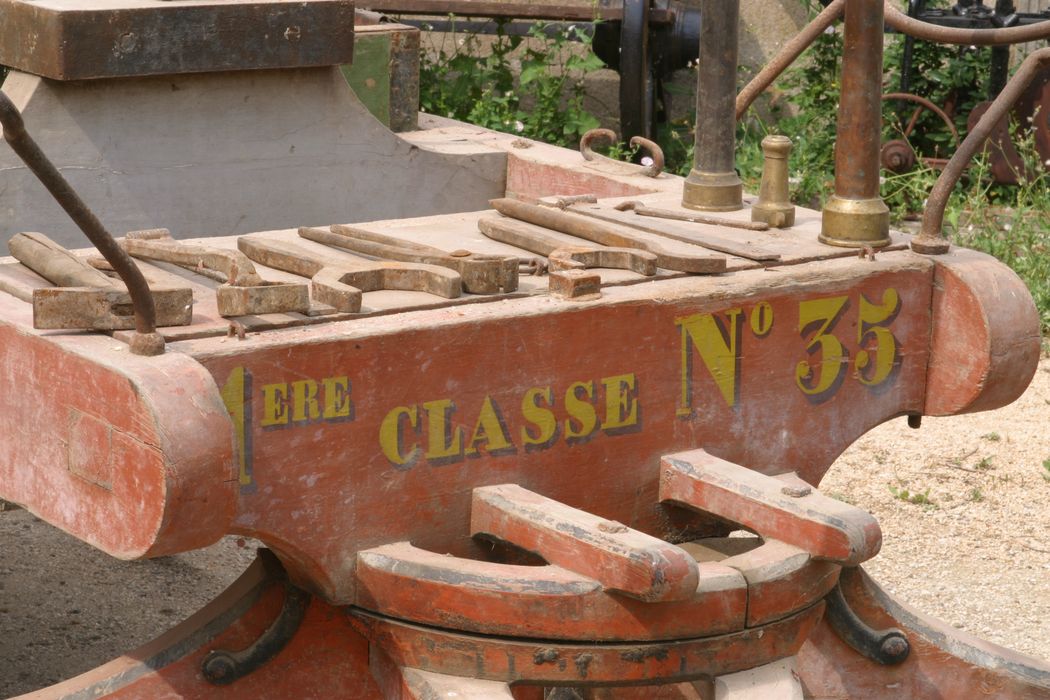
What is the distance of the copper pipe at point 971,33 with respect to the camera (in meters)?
2.79

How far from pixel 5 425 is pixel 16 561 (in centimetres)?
185

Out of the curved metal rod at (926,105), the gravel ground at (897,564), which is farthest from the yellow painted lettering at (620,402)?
the curved metal rod at (926,105)

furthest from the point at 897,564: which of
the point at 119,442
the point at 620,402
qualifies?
the point at 119,442

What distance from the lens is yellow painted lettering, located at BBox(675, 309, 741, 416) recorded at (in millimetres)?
2479

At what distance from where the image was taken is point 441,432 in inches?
90.0

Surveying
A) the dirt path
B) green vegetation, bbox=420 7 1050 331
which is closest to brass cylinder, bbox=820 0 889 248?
the dirt path

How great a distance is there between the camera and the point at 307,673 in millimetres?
2424

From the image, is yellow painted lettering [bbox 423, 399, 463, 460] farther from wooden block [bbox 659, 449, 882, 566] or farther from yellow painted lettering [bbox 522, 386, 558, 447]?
wooden block [bbox 659, 449, 882, 566]

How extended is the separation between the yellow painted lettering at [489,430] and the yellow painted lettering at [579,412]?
0.35ft

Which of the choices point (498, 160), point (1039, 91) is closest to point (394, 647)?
point (498, 160)

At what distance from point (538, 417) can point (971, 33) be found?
1.17 meters

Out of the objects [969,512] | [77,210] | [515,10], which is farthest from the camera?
[515,10]

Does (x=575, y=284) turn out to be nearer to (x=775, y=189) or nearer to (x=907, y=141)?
(x=775, y=189)

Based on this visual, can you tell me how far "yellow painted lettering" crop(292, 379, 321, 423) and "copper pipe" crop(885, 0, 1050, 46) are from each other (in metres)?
1.34
